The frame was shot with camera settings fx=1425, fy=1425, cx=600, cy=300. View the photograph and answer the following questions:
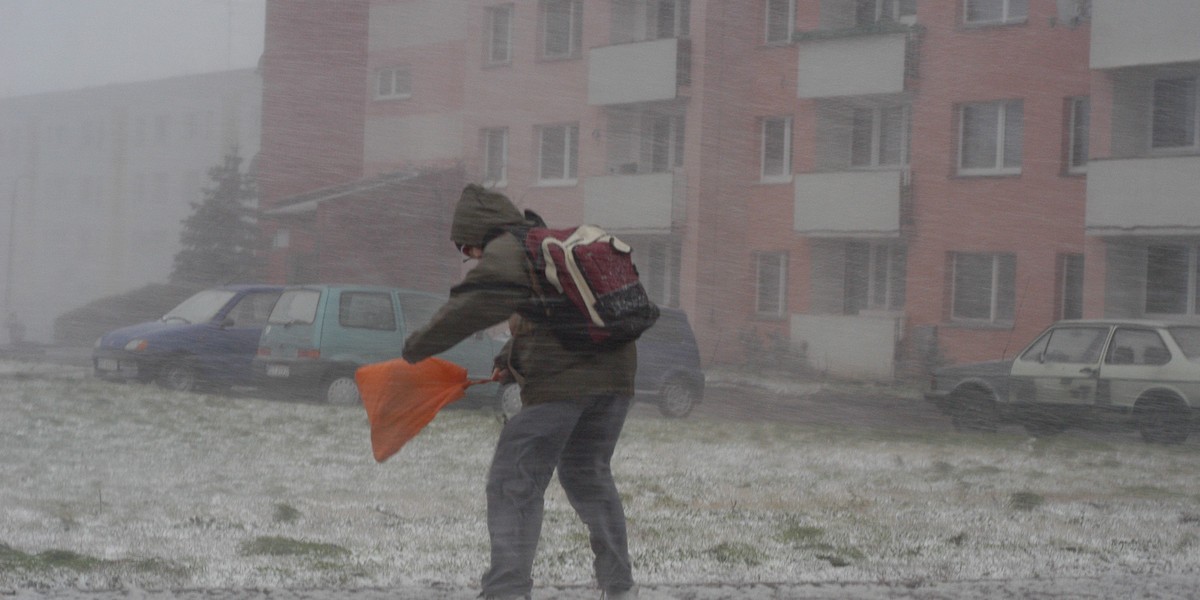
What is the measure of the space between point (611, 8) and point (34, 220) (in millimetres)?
4045

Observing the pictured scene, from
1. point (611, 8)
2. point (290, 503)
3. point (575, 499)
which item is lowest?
point (290, 503)

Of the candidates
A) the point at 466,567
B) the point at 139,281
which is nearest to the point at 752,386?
the point at 139,281

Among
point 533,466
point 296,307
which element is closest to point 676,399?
point 296,307

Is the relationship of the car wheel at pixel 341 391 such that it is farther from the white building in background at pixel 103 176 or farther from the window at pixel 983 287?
the window at pixel 983 287

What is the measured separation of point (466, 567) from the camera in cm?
312

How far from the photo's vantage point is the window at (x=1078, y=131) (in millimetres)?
8641

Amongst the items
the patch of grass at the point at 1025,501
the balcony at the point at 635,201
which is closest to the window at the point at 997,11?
the balcony at the point at 635,201

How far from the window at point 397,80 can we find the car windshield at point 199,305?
1.77 metres

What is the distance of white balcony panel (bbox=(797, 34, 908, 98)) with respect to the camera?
8.12m

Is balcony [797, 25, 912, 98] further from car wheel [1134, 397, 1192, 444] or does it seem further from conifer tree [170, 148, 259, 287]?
conifer tree [170, 148, 259, 287]

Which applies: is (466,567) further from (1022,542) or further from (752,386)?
(752,386)

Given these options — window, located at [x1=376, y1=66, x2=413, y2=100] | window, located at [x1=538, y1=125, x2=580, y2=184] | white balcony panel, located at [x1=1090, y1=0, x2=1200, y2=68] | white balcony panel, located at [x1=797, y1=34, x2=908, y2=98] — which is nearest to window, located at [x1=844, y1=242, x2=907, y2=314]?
white balcony panel, located at [x1=797, y1=34, x2=908, y2=98]

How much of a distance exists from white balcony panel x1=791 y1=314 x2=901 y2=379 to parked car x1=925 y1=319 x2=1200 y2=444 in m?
0.49

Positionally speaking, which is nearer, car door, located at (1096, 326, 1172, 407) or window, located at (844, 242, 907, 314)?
car door, located at (1096, 326, 1172, 407)
